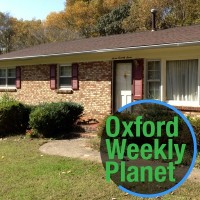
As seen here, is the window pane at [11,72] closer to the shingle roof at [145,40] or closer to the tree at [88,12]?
the shingle roof at [145,40]

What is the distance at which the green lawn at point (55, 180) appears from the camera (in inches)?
200

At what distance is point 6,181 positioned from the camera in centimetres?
589

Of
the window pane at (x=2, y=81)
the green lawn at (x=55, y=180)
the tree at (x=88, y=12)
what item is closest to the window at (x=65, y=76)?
the window pane at (x=2, y=81)

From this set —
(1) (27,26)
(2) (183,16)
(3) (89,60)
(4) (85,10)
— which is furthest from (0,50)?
(3) (89,60)

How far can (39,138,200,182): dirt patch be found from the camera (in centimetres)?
783

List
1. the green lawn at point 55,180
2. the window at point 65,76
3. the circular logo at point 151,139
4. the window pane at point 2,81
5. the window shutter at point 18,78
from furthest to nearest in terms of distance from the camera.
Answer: the window pane at point 2,81 < the window shutter at point 18,78 < the window at point 65,76 < the green lawn at point 55,180 < the circular logo at point 151,139

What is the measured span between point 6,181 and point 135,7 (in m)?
28.7

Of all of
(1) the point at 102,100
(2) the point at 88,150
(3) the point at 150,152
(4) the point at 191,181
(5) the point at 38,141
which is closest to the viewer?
(3) the point at 150,152

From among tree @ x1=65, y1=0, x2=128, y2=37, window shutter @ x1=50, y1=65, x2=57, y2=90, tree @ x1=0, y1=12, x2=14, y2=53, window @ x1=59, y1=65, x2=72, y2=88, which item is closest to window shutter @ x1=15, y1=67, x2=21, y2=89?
window shutter @ x1=50, y1=65, x2=57, y2=90

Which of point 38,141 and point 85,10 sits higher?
point 85,10

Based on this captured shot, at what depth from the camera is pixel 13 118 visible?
11.2 m

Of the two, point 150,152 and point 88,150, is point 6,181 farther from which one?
point 150,152

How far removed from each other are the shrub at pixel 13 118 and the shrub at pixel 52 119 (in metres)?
0.92

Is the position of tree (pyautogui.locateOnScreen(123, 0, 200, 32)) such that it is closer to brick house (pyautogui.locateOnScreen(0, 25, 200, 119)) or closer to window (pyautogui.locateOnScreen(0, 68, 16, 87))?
window (pyautogui.locateOnScreen(0, 68, 16, 87))
